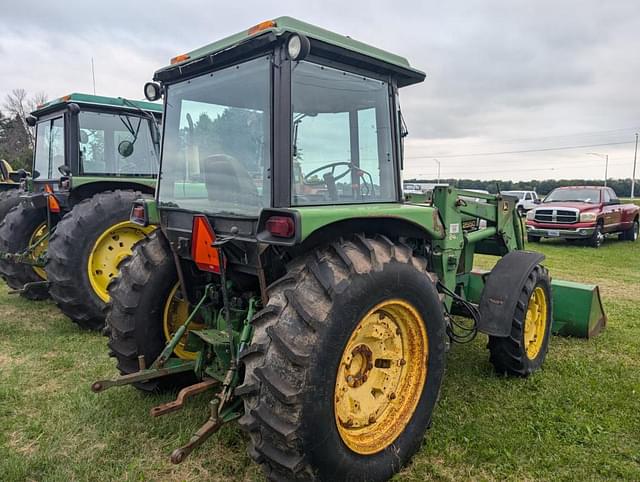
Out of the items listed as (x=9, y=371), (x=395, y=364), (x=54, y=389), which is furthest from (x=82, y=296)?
(x=395, y=364)

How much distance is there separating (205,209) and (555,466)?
2.57m

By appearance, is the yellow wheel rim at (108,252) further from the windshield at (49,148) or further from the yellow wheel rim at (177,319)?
the yellow wheel rim at (177,319)

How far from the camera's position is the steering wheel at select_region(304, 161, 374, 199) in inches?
112

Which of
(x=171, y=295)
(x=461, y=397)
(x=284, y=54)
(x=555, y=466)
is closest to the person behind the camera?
(x=284, y=54)

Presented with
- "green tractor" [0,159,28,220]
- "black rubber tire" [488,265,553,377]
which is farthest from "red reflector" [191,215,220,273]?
"green tractor" [0,159,28,220]

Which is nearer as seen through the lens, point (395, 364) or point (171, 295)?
point (395, 364)

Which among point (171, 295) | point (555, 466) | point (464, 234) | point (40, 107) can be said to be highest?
point (40, 107)

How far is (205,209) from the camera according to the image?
304cm

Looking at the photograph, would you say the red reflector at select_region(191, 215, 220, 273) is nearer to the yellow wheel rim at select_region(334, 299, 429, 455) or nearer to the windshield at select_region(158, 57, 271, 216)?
the windshield at select_region(158, 57, 271, 216)

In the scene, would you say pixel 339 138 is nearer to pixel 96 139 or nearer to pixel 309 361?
pixel 309 361

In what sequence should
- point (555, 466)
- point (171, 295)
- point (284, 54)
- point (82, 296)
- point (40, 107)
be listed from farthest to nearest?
point (40, 107), point (82, 296), point (171, 295), point (555, 466), point (284, 54)

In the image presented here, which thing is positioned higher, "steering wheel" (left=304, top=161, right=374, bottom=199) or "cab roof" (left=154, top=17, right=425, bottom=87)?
"cab roof" (left=154, top=17, right=425, bottom=87)

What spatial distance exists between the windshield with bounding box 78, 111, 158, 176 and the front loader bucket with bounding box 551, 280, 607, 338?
16.9ft

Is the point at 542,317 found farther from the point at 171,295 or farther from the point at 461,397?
the point at 171,295
